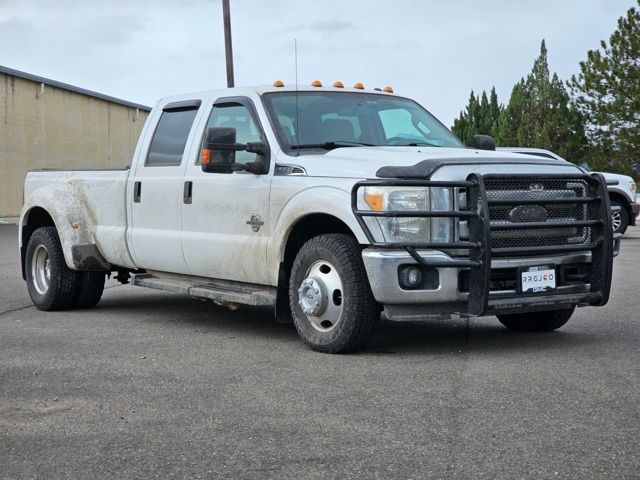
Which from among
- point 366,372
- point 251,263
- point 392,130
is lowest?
point 366,372

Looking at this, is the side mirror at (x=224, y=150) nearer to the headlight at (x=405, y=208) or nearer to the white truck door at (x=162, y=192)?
the white truck door at (x=162, y=192)

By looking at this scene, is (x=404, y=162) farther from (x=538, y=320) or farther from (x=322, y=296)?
(x=538, y=320)

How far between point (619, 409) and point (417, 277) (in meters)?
1.86

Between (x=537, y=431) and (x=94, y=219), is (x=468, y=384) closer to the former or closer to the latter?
(x=537, y=431)

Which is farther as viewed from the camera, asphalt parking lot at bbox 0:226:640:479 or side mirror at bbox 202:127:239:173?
side mirror at bbox 202:127:239:173

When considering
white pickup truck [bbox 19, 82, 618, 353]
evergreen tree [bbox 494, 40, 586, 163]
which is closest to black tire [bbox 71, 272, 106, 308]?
white pickup truck [bbox 19, 82, 618, 353]

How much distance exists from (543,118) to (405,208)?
1979 inches

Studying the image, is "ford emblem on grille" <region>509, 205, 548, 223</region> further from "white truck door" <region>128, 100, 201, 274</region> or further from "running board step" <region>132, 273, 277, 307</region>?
"white truck door" <region>128, 100, 201, 274</region>

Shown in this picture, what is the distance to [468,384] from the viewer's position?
246 inches

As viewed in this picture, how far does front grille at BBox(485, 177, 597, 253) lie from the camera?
726cm

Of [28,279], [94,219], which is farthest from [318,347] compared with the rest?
[28,279]

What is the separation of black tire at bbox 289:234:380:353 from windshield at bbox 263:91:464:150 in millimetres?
962

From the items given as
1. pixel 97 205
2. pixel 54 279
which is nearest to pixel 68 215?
pixel 97 205

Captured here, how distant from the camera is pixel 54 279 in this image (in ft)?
33.5
